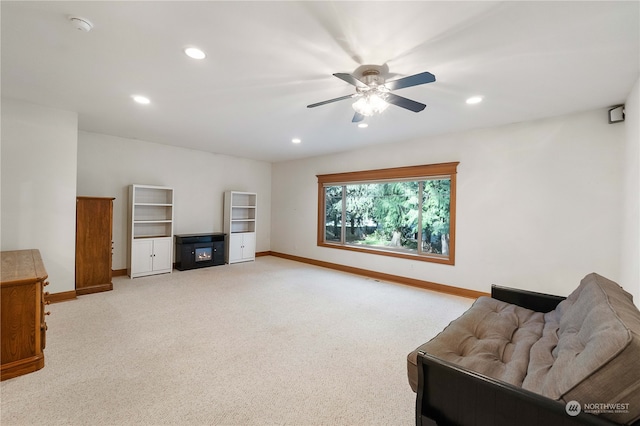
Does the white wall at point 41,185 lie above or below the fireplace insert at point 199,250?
above

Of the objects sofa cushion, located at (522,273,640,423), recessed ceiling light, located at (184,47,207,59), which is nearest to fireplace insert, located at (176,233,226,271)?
recessed ceiling light, located at (184,47,207,59)

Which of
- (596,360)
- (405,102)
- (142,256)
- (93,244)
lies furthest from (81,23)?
(142,256)

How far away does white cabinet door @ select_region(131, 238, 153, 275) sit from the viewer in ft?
16.9

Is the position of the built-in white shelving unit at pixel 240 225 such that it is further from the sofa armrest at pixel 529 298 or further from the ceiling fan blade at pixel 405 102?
the sofa armrest at pixel 529 298

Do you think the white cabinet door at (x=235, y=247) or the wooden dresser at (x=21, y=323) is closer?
the wooden dresser at (x=21, y=323)

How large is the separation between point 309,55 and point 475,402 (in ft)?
8.34

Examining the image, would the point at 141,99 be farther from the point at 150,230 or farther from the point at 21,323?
the point at 150,230

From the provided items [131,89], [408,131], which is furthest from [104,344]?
[408,131]

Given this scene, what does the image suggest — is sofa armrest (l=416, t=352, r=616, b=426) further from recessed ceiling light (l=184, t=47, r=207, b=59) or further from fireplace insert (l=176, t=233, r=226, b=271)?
fireplace insert (l=176, t=233, r=226, b=271)

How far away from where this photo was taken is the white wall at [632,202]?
2.59 meters

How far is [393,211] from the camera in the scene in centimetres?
551

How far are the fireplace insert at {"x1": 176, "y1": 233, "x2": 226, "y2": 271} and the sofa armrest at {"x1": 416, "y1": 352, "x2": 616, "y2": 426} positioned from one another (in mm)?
5467

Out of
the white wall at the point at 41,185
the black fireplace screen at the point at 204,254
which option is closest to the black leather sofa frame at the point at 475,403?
the white wall at the point at 41,185

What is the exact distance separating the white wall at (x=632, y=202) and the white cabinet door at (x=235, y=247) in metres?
6.42
